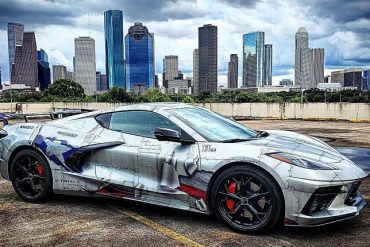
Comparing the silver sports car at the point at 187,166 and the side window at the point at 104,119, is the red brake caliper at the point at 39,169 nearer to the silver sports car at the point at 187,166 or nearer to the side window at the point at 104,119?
the silver sports car at the point at 187,166

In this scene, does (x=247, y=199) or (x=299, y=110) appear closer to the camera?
(x=247, y=199)

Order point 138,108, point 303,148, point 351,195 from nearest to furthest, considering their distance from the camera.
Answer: point 351,195
point 303,148
point 138,108

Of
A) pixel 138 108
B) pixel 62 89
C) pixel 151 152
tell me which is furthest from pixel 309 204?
pixel 62 89

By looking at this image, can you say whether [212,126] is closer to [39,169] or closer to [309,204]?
[309,204]

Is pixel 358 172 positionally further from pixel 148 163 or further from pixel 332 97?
pixel 332 97

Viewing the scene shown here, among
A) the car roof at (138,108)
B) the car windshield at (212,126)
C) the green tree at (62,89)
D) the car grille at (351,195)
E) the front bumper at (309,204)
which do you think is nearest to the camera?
the front bumper at (309,204)

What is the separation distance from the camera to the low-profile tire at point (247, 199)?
3613 millimetres

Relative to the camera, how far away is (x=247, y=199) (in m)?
3.74

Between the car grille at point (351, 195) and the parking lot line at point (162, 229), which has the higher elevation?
the car grille at point (351, 195)

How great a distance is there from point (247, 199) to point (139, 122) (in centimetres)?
162

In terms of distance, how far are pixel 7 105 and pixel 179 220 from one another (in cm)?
4683

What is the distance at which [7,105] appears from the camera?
4594 centimetres

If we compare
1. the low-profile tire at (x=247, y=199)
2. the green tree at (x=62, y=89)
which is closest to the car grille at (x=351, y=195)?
the low-profile tire at (x=247, y=199)

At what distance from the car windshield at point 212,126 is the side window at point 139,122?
0.60 feet
